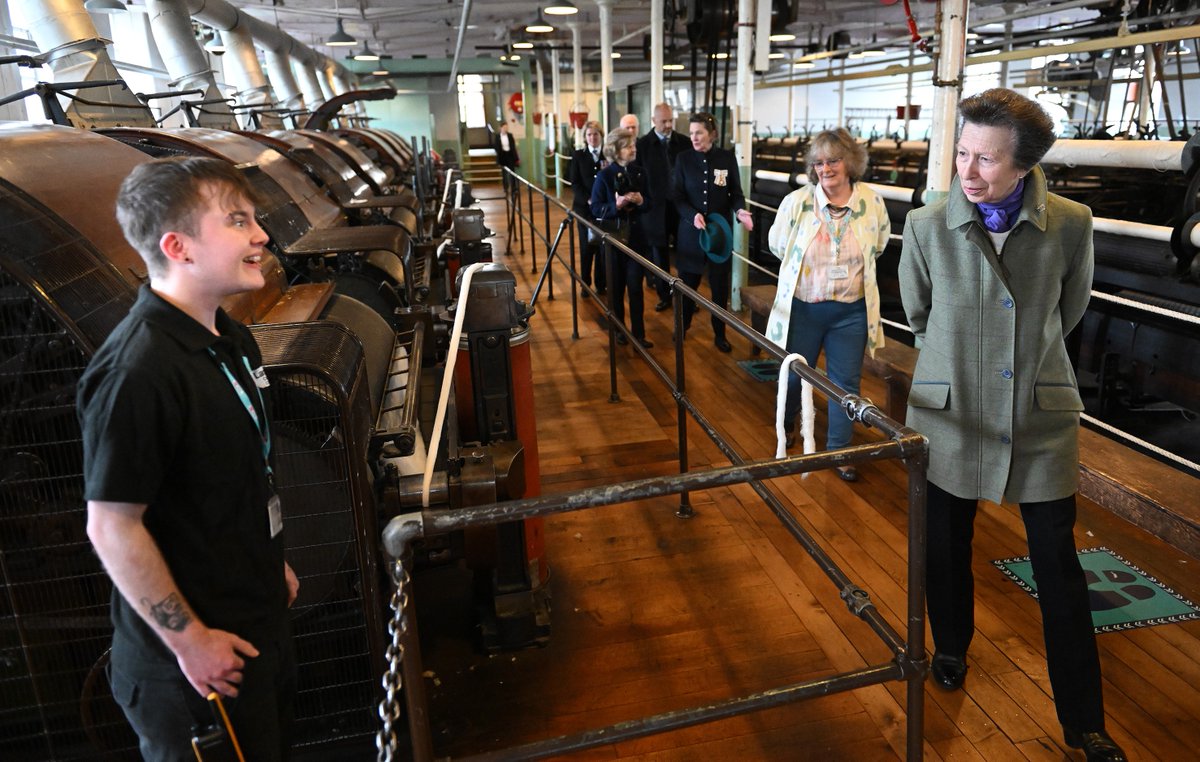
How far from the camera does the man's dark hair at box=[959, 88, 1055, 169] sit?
5.51 ft

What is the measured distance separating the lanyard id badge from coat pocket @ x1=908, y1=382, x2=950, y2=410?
54.4 inches

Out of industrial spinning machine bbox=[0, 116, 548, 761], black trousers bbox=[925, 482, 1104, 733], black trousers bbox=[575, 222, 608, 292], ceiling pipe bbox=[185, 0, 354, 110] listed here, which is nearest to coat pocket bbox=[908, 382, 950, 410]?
black trousers bbox=[925, 482, 1104, 733]

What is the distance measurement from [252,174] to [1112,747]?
356 centimetres

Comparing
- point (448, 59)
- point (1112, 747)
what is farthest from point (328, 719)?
point (448, 59)

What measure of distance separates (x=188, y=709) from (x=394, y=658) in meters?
0.33

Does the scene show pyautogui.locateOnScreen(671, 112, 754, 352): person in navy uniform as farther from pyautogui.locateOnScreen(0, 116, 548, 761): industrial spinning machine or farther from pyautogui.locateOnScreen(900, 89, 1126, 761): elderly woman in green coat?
pyautogui.locateOnScreen(900, 89, 1126, 761): elderly woman in green coat

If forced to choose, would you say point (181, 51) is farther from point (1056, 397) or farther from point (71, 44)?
point (1056, 397)

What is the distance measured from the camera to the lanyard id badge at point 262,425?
4.02ft

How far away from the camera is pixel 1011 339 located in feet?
5.98

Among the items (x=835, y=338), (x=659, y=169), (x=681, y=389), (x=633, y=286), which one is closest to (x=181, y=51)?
(x=659, y=169)

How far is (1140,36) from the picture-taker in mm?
3234

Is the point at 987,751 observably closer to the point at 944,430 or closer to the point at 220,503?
the point at 944,430

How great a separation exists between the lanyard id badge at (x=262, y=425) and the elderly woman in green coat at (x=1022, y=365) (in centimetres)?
141

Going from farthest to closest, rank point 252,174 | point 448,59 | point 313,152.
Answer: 1. point 448,59
2. point 313,152
3. point 252,174
